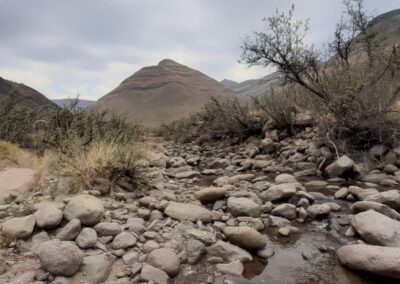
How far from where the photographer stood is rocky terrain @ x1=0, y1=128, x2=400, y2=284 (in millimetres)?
3385

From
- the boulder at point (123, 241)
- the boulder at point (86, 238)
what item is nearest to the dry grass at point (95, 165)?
the boulder at point (86, 238)

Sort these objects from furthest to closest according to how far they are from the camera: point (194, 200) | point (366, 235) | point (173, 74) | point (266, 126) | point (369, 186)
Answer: point (173, 74), point (266, 126), point (369, 186), point (194, 200), point (366, 235)

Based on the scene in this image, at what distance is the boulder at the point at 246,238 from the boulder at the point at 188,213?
65 centimetres

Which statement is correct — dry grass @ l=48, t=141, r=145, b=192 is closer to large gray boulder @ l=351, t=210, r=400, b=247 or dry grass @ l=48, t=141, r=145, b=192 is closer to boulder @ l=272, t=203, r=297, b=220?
boulder @ l=272, t=203, r=297, b=220

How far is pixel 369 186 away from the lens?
6.68 metres

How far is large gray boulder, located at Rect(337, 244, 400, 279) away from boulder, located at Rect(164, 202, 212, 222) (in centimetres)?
174

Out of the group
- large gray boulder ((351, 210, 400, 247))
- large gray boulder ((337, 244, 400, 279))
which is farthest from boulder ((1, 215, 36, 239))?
large gray boulder ((351, 210, 400, 247))

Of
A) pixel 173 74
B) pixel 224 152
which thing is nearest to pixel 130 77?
pixel 173 74

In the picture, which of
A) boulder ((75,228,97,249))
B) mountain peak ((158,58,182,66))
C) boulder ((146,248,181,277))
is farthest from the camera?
mountain peak ((158,58,182,66))

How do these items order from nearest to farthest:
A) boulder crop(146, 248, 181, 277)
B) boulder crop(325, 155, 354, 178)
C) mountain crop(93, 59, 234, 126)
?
boulder crop(146, 248, 181, 277), boulder crop(325, 155, 354, 178), mountain crop(93, 59, 234, 126)

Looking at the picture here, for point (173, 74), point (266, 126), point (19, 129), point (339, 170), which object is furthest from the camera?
point (173, 74)

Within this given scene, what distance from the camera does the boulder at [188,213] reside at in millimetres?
4688

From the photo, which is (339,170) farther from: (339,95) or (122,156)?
(122,156)

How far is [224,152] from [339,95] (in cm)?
485
